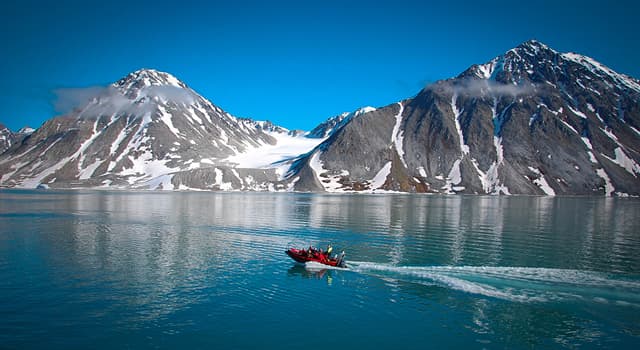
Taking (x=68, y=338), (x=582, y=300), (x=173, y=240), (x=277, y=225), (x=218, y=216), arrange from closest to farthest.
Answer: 1. (x=68, y=338)
2. (x=582, y=300)
3. (x=173, y=240)
4. (x=277, y=225)
5. (x=218, y=216)

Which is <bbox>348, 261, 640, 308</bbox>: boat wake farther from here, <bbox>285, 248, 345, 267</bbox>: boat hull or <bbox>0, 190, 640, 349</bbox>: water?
<bbox>285, 248, 345, 267</bbox>: boat hull

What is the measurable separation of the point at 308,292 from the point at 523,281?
18924 millimetres

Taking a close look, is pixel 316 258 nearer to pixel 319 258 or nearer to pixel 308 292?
pixel 319 258

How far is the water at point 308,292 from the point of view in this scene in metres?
25.3

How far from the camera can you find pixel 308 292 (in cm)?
3444

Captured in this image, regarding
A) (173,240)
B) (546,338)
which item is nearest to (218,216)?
(173,240)

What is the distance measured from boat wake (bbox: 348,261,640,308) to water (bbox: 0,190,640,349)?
18 centimetres

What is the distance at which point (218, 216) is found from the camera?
297 feet

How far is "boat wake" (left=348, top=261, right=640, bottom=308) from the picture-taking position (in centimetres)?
3350

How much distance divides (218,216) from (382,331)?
226ft

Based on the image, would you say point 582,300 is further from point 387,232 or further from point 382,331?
point 387,232

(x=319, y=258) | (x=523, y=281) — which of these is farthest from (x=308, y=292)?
(x=523, y=281)

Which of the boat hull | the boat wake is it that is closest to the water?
the boat wake

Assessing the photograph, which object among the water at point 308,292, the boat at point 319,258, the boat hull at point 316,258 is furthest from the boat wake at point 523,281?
the boat hull at point 316,258
